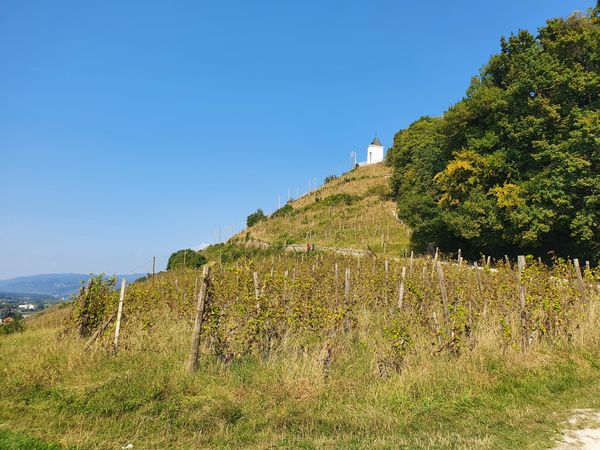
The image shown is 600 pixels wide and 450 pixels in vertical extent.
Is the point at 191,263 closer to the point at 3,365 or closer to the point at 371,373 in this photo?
the point at 3,365

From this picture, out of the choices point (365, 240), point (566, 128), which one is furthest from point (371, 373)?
point (365, 240)

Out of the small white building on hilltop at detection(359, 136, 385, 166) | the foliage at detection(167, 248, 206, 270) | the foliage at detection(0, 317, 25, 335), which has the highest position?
the small white building on hilltop at detection(359, 136, 385, 166)

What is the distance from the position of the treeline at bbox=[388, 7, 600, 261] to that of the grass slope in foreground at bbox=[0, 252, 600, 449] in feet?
44.7

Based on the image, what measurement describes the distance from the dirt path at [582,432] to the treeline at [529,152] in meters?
18.0

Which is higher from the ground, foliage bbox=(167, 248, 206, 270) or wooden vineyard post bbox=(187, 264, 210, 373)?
foliage bbox=(167, 248, 206, 270)

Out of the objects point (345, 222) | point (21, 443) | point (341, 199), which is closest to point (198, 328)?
point (21, 443)

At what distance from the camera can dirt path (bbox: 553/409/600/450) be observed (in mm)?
4295

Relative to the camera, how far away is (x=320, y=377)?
6.10 metres

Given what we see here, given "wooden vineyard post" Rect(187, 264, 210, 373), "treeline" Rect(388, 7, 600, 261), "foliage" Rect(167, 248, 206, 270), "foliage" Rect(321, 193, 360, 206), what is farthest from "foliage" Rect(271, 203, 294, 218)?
"wooden vineyard post" Rect(187, 264, 210, 373)

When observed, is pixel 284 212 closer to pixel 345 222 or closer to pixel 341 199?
pixel 341 199

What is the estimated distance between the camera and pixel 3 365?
7430 millimetres

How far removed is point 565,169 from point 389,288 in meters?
14.8

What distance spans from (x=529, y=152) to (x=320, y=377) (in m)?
24.4

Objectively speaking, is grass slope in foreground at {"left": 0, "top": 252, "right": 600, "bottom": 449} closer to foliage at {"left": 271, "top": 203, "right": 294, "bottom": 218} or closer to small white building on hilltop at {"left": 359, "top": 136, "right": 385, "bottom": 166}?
foliage at {"left": 271, "top": 203, "right": 294, "bottom": 218}
